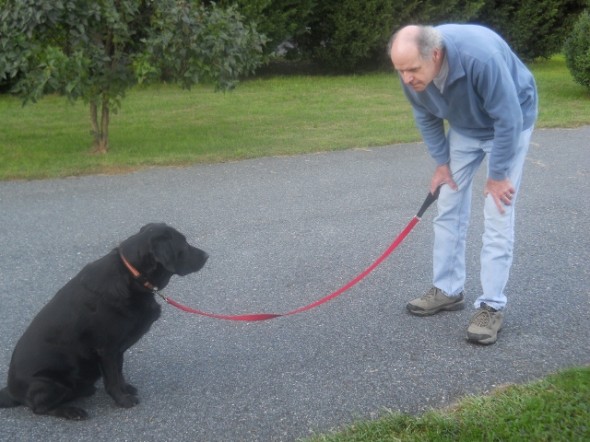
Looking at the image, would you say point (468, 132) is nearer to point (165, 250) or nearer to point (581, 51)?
point (165, 250)

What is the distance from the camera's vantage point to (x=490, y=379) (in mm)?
3936

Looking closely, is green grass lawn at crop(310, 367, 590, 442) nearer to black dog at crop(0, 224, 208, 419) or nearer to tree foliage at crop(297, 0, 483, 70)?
black dog at crop(0, 224, 208, 419)

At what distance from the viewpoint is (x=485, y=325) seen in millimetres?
4359

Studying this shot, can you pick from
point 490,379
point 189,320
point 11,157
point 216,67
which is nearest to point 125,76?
point 216,67

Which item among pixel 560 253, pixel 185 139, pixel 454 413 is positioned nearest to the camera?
pixel 454 413

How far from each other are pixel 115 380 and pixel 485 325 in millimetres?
2075

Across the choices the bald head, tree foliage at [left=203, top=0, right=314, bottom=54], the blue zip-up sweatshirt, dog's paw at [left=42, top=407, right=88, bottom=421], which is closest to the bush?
tree foliage at [left=203, top=0, right=314, bottom=54]

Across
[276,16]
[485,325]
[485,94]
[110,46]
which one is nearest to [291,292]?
[485,325]

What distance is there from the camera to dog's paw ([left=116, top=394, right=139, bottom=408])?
3.72 metres

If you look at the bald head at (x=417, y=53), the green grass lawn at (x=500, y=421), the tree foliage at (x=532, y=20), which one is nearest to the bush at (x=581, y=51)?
the tree foliage at (x=532, y=20)

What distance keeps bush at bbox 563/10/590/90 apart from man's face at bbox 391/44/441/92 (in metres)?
10.9

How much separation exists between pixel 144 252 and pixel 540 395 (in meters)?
2.02

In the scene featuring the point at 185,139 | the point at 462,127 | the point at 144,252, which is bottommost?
the point at 185,139

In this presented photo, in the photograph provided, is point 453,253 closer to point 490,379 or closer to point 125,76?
point 490,379
